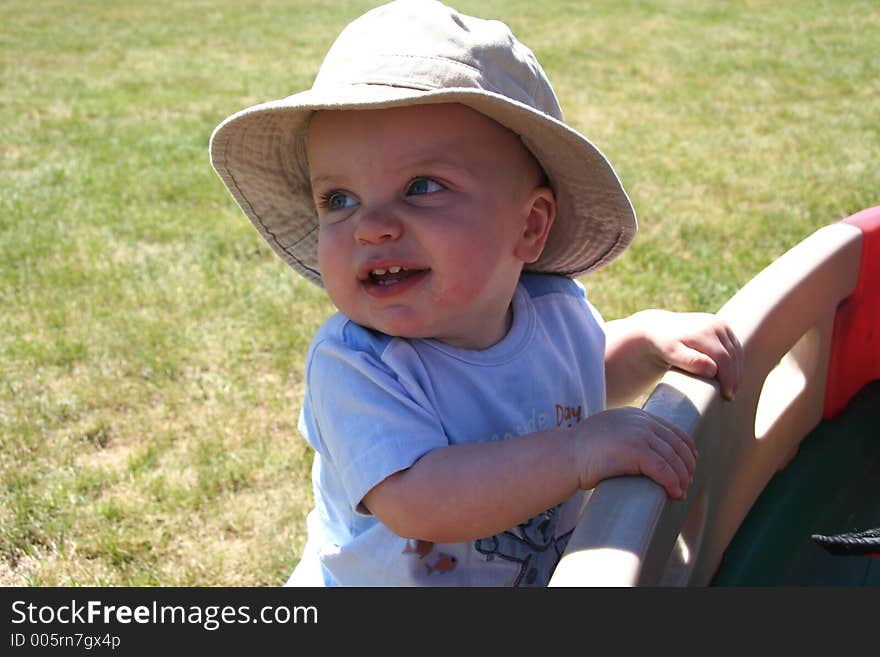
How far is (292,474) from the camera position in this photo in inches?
112

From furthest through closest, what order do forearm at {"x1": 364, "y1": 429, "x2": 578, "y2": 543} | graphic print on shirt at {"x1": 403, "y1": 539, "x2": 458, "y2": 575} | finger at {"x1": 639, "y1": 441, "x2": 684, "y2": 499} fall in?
graphic print on shirt at {"x1": 403, "y1": 539, "x2": 458, "y2": 575} → forearm at {"x1": 364, "y1": 429, "x2": 578, "y2": 543} → finger at {"x1": 639, "y1": 441, "x2": 684, "y2": 499}

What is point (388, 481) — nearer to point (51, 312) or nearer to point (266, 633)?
point (266, 633)

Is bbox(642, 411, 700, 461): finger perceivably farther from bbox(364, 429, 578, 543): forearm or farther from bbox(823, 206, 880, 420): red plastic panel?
bbox(823, 206, 880, 420): red plastic panel

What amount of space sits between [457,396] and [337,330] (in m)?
0.21

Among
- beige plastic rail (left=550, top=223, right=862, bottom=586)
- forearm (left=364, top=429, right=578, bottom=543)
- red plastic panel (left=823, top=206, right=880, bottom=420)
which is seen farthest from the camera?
red plastic panel (left=823, top=206, right=880, bottom=420)

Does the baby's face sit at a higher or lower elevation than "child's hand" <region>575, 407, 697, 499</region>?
higher

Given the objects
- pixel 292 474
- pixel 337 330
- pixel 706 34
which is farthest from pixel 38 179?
pixel 706 34

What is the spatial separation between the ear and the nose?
0.94 ft

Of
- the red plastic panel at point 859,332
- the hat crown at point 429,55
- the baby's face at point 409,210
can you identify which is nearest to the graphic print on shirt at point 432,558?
the baby's face at point 409,210

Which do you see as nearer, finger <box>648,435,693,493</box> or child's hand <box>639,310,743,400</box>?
finger <box>648,435,693,493</box>

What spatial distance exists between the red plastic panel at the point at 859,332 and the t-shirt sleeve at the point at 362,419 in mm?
1148

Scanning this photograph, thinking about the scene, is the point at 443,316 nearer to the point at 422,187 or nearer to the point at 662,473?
the point at 422,187

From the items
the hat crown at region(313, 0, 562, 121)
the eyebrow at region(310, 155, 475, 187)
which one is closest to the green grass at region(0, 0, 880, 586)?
the eyebrow at region(310, 155, 475, 187)

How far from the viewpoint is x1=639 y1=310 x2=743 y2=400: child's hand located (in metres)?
1.68
